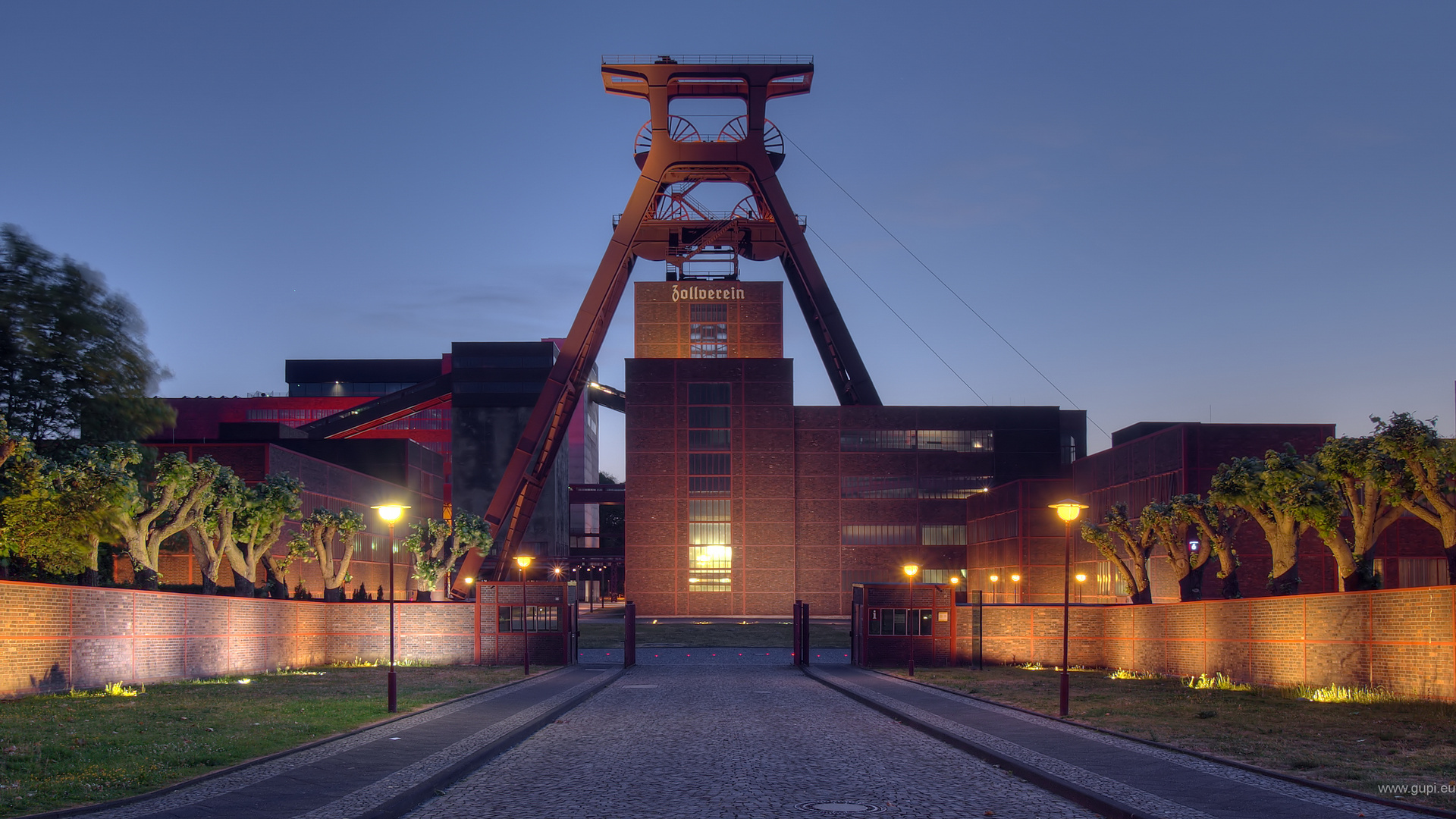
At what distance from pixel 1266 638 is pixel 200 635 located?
94.4 feet

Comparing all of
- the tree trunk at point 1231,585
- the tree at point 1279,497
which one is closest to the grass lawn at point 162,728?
the tree at point 1279,497

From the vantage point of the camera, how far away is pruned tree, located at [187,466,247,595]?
129 ft

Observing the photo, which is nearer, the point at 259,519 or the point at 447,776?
the point at 447,776

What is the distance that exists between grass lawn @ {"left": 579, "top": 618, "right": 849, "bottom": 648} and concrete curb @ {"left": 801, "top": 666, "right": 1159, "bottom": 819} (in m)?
46.4

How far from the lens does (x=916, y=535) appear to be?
11031cm

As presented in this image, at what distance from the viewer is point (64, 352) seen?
4509 cm

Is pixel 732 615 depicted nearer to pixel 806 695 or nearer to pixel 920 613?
pixel 920 613

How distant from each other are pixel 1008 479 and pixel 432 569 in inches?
2595

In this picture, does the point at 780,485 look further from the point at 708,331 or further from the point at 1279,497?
the point at 1279,497

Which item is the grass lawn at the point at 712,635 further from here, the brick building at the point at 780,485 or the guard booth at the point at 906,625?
the guard booth at the point at 906,625

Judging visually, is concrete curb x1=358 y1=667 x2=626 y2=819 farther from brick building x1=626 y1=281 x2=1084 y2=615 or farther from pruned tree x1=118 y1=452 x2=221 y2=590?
brick building x1=626 y1=281 x2=1084 y2=615

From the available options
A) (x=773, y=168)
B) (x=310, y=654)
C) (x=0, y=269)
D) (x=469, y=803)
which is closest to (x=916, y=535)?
(x=773, y=168)

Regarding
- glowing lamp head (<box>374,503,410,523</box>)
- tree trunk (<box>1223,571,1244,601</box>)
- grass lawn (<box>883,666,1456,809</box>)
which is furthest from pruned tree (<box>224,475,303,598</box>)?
tree trunk (<box>1223,571,1244,601</box>)

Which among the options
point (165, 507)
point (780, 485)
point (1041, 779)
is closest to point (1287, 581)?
point (1041, 779)
